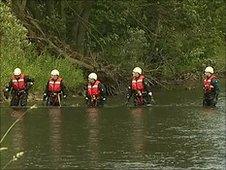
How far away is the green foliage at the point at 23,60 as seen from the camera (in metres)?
29.6

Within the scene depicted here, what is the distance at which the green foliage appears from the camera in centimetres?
2961

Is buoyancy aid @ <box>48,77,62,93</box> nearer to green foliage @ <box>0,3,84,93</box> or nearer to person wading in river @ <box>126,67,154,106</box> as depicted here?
person wading in river @ <box>126,67,154,106</box>

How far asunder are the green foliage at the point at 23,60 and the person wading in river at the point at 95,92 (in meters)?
5.21

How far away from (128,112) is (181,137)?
6228mm

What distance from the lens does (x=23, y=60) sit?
30391 mm

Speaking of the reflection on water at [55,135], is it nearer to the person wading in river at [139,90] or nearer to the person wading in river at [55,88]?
the person wading in river at [55,88]

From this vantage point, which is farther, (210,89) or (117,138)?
(210,89)

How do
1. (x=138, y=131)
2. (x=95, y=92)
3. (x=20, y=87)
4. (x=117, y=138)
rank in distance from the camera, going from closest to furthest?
1. (x=117, y=138)
2. (x=138, y=131)
3. (x=20, y=87)
4. (x=95, y=92)

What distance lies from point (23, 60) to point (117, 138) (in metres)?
14.9

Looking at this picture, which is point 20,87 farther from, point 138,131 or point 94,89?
point 138,131

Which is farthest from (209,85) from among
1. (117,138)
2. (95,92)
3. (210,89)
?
(117,138)

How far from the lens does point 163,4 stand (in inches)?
1506

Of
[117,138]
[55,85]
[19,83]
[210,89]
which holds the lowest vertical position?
[117,138]

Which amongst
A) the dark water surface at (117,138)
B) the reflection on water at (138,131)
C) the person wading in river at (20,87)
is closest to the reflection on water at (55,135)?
the dark water surface at (117,138)
